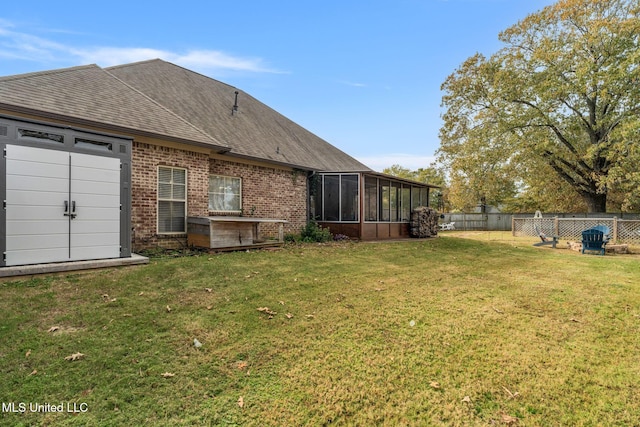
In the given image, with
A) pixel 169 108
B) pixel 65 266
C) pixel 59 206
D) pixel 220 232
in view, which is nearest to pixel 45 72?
pixel 169 108

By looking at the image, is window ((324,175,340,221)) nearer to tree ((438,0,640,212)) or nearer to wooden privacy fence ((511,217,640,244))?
wooden privacy fence ((511,217,640,244))

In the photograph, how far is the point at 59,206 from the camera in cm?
539

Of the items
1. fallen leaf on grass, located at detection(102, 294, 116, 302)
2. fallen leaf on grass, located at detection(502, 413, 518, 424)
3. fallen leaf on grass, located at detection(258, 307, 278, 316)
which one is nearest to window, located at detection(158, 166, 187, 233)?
fallen leaf on grass, located at detection(102, 294, 116, 302)

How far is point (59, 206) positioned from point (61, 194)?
213 millimetres

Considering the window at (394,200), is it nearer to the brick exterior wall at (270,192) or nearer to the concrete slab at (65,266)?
the brick exterior wall at (270,192)

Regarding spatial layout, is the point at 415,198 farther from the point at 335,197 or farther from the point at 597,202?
the point at 597,202

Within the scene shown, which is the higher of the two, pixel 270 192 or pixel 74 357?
pixel 270 192

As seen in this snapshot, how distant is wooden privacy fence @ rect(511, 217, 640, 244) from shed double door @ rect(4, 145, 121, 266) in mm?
17720

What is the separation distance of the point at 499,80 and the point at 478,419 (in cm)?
2109

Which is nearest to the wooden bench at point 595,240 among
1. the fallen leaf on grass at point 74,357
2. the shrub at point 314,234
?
the shrub at point 314,234

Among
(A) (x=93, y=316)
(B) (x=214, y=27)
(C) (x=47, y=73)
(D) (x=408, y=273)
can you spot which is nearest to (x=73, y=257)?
(A) (x=93, y=316)

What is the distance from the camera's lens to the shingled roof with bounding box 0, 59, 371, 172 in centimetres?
675

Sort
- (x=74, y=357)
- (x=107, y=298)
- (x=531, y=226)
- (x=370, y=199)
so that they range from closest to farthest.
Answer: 1. (x=74, y=357)
2. (x=107, y=298)
3. (x=370, y=199)
4. (x=531, y=226)

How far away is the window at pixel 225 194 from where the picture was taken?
9742mm
